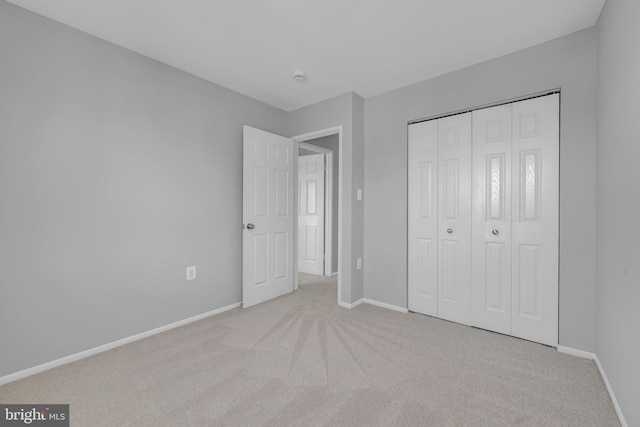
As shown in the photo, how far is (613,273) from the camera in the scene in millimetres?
1650

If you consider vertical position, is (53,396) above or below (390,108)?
below

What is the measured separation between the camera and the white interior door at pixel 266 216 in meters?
3.19

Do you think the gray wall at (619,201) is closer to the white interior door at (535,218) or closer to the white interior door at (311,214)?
the white interior door at (535,218)

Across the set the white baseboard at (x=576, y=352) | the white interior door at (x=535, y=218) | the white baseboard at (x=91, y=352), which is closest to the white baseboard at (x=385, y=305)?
the white interior door at (x=535, y=218)

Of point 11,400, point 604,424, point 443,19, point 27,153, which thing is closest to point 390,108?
point 443,19

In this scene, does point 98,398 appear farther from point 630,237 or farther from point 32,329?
point 630,237

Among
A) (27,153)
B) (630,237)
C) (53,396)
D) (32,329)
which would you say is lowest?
(53,396)

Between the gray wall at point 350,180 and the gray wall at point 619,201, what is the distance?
2.00 meters

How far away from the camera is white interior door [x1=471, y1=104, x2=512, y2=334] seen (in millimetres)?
2457

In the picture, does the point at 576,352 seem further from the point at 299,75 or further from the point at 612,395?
the point at 299,75

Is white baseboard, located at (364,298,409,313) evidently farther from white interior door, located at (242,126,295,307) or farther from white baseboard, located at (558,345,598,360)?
white baseboard, located at (558,345,598,360)

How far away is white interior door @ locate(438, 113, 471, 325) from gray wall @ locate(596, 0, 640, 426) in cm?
90

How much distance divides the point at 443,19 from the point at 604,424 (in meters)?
2.59

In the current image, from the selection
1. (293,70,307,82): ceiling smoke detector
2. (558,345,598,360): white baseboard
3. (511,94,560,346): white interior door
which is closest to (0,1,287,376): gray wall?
(293,70,307,82): ceiling smoke detector
